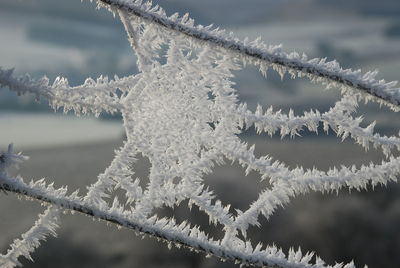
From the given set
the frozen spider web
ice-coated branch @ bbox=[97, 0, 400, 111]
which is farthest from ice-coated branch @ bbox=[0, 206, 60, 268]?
ice-coated branch @ bbox=[97, 0, 400, 111]

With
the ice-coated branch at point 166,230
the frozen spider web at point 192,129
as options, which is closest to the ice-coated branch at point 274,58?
the frozen spider web at point 192,129

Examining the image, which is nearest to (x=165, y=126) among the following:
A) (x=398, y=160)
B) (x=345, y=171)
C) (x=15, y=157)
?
(x=15, y=157)

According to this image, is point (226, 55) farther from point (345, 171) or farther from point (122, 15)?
point (345, 171)

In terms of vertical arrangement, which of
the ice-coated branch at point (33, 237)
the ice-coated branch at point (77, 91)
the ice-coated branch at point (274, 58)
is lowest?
the ice-coated branch at point (33, 237)

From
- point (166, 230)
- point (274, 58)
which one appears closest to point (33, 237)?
point (166, 230)

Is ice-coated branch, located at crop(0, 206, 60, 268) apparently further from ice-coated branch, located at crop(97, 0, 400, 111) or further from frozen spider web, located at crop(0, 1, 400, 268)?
ice-coated branch, located at crop(97, 0, 400, 111)

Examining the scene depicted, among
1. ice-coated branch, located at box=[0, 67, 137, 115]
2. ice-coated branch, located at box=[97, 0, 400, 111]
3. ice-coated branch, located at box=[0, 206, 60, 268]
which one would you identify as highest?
ice-coated branch, located at box=[97, 0, 400, 111]

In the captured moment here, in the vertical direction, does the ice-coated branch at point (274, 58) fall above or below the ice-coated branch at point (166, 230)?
above

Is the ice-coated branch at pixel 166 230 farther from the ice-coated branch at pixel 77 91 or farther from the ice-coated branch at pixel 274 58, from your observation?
the ice-coated branch at pixel 274 58

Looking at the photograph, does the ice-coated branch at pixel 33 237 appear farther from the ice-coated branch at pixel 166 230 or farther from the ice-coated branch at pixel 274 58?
the ice-coated branch at pixel 274 58
